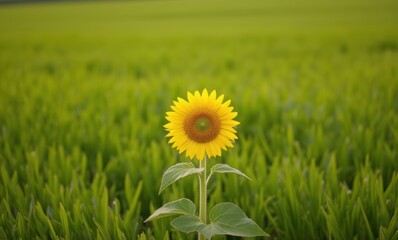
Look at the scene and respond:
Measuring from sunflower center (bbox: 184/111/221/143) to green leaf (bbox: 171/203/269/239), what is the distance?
0.17m

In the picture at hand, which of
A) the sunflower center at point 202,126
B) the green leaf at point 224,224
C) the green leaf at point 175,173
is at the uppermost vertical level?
the sunflower center at point 202,126

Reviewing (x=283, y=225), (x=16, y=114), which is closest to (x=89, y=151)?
(x=16, y=114)

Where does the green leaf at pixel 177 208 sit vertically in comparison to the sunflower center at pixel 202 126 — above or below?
below

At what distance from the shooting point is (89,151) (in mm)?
2023

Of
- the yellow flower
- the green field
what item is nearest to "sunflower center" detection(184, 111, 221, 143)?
the yellow flower

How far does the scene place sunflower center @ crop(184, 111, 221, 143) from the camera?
2.92ft

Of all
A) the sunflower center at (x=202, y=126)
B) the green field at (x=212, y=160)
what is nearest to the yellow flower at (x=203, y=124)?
the sunflower center at (x=202, y=126)

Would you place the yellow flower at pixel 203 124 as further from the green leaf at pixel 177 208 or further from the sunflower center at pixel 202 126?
the green leaf at pixel 177 208

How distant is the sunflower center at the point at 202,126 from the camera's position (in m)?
0.89

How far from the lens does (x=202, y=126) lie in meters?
0.89

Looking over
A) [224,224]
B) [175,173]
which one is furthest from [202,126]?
[224,224]

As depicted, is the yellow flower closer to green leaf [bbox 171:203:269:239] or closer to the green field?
green leaf [bbox 171:203:269:239]

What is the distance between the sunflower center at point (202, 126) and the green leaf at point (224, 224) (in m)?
0.17

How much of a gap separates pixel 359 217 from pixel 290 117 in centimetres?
113
